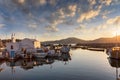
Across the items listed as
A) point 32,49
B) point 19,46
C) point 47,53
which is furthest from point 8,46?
point 47,53

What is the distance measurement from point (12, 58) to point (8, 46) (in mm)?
12244

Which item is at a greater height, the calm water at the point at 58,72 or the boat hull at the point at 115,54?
the boat hull at the point at 115,54

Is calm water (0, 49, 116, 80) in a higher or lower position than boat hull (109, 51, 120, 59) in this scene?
lower

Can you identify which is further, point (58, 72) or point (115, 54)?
point (115, 54)

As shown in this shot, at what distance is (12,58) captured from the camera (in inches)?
2391

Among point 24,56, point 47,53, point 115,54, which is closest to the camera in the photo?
point 115,54

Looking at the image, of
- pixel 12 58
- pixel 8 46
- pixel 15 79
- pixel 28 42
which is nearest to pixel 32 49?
pixel 28 42

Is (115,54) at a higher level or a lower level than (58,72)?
higher

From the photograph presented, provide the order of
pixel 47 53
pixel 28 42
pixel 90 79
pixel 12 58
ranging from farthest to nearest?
pixel 28 42 < pixel 47 53 < pixel 12 58 < pixel 90 79

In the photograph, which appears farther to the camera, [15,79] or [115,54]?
[115,54]

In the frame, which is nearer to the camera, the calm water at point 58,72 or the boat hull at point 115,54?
the calm water at point 58,72

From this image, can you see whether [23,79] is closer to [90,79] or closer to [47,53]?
[90,79]

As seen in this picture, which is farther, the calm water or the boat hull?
the boat hull

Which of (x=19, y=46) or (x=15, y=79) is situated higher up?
(x=19, y=46)
